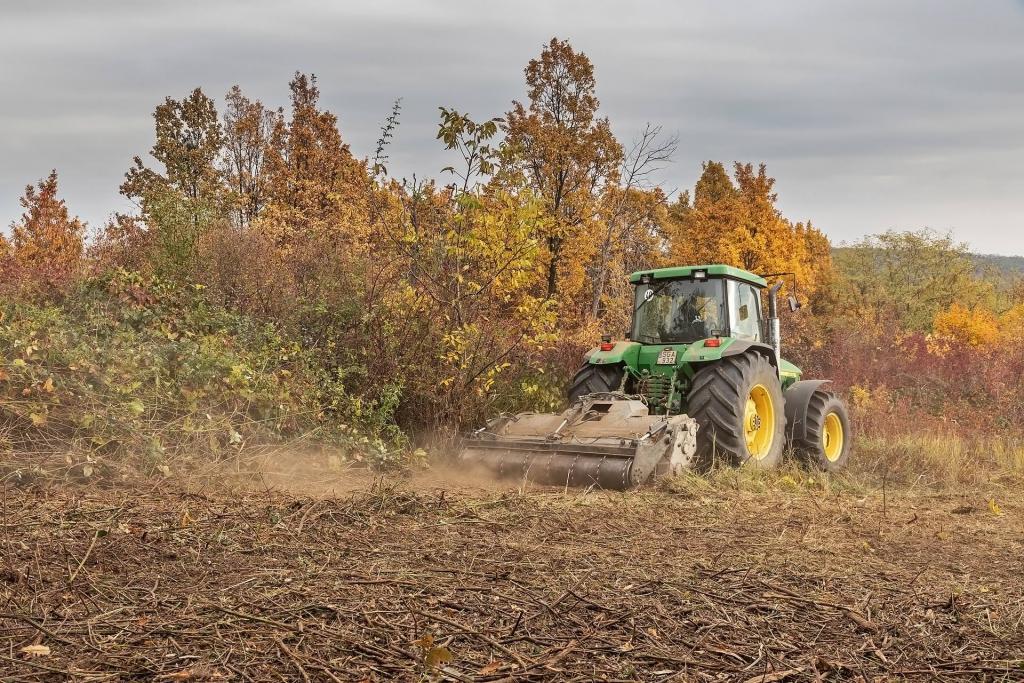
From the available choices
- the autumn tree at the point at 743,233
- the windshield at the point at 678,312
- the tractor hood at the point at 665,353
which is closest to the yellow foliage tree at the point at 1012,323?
the autumn tree at the point at 743,233

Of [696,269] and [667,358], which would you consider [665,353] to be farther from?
[696,269]

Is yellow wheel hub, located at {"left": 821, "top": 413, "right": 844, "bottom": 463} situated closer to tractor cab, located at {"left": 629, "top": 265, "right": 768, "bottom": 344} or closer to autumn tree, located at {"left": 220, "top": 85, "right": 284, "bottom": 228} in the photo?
tractor cab, located at {"left": 629, "top": 265, "right": 768, "bottom": 344}

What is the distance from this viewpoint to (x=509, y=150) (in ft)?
31.8

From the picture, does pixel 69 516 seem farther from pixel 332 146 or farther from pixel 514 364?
pixel 332 146

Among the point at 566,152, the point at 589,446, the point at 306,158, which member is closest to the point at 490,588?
the point at 589,446

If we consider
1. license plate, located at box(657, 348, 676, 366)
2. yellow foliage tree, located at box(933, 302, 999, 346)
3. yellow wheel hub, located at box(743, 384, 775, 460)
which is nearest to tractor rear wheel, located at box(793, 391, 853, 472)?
yellow wheel hub, located at box(743, 384, 775, 460)

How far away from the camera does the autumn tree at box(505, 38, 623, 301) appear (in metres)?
17.4

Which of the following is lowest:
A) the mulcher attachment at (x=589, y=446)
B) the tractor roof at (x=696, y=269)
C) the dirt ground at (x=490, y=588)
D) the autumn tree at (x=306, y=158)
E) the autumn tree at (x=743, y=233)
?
the dirt ground at (x=490, y=588)

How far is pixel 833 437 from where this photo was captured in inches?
423

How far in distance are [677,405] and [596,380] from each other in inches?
34.1

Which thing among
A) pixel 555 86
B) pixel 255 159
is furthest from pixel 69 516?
pixel 255 159

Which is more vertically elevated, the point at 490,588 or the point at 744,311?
the point at 744,311

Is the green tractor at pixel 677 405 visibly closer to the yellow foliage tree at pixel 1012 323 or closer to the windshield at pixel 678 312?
the windshield at pixel 678 312

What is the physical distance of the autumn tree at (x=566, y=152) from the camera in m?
17.4
